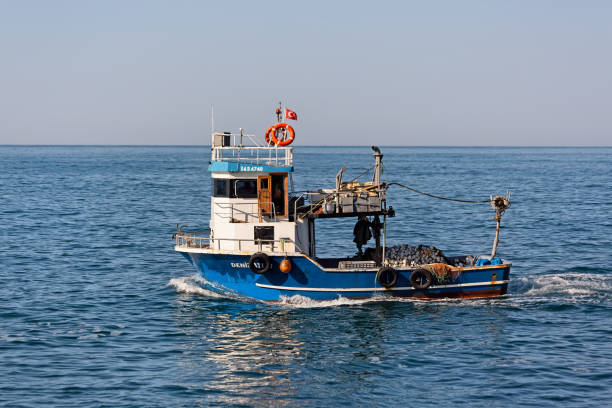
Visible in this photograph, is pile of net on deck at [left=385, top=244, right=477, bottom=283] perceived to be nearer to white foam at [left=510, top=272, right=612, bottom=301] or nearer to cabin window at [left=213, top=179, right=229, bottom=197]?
white foam at [left=510, top=272, right=612, bottom=301]

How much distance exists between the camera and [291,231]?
28672 mm

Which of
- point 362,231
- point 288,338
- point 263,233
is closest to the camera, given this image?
point 288,338

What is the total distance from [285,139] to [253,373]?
10.7m

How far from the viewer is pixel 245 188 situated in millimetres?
29234

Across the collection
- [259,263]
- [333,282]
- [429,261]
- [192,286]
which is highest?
[259,263]

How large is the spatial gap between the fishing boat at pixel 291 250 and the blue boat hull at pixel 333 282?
1.5 inches

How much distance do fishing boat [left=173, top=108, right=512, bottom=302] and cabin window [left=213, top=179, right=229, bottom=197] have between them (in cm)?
4

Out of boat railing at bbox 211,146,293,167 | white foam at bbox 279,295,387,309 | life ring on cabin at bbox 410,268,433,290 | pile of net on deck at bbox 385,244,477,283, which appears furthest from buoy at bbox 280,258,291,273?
life ring on cabin at bbox 410,268,433,290

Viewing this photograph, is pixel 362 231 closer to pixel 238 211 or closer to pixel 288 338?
pixel 238 211

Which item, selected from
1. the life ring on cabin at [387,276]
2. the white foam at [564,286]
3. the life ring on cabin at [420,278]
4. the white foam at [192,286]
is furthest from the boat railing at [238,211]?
the white foam at [564,286]

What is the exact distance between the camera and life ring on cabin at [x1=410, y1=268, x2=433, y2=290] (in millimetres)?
27953

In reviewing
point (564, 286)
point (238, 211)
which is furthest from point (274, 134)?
point (564, 286)

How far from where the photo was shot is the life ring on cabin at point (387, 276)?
27.9m

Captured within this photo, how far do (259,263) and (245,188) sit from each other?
3306 mm
